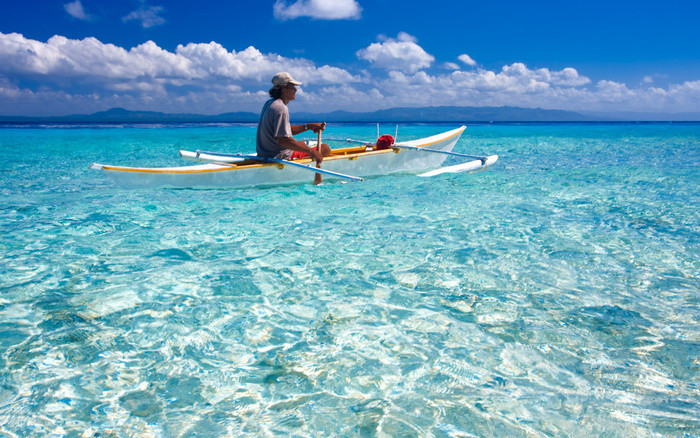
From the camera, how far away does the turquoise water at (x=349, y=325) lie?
214 cm

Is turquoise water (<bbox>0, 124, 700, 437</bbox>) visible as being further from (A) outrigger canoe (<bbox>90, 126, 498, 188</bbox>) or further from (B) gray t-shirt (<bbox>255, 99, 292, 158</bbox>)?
(B) gray t-shirt (<bbox>255, 99, 292, 158</bbox>)

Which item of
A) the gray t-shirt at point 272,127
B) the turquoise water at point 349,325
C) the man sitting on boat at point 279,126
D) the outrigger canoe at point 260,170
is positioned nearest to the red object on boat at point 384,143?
the outrigger canoe at point 260,170

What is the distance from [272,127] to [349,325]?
5480 millimetres

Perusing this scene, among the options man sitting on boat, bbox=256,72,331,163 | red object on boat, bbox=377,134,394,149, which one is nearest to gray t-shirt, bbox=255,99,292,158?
man sitting on boat, bbox=256,72,331,163

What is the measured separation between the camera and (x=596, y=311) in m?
3.26

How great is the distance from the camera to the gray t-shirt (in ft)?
24.7

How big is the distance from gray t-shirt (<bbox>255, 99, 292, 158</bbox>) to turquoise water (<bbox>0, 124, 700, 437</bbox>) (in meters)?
2.21

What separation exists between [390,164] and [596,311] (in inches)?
285

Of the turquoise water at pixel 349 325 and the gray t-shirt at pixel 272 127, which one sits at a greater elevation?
the gray t-shirt at pixel 272 127

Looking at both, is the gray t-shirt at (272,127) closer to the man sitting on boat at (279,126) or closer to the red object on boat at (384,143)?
the man sitting on boat at (279,126)

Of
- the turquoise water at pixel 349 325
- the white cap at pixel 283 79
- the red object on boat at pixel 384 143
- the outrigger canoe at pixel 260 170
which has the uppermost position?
the white cap at pixel 283 79

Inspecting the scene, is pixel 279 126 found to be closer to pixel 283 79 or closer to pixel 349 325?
pixel 283 79

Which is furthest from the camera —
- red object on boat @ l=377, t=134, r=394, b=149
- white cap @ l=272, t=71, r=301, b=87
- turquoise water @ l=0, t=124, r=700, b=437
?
red object on boat @ l=377, t=134, r=394, b=149

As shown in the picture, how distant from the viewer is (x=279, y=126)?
7.60 meters
